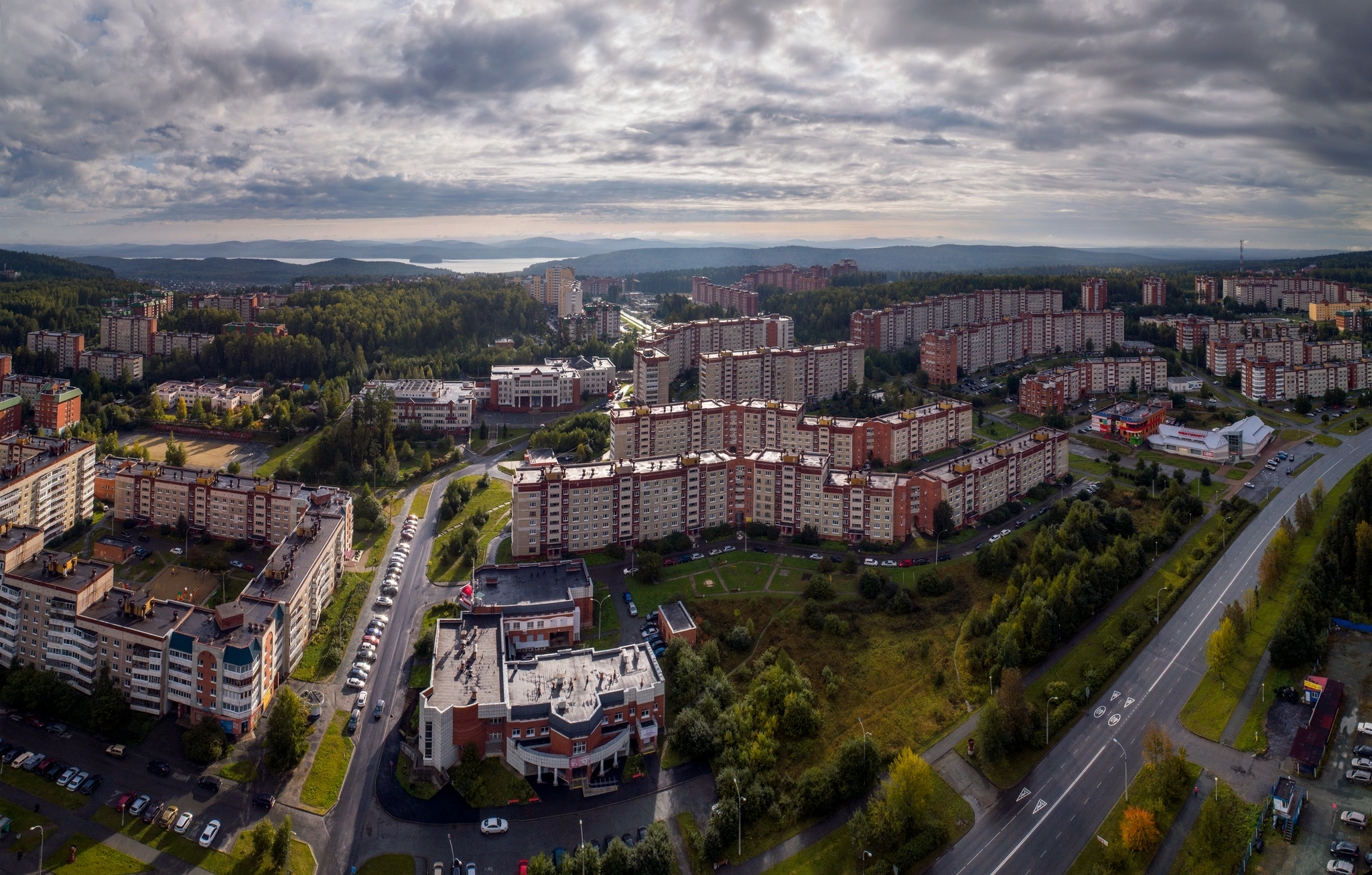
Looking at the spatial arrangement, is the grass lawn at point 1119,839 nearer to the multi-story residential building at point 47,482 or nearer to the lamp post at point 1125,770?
the lamp post at point 1125,770

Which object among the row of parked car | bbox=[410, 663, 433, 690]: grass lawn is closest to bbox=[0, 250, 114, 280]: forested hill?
the row of parked car

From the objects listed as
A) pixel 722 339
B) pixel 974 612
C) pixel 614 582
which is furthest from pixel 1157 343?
pixel 614 582

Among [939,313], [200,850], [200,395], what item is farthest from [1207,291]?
[200,850]

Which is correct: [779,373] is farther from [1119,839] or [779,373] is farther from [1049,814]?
[1119,839]

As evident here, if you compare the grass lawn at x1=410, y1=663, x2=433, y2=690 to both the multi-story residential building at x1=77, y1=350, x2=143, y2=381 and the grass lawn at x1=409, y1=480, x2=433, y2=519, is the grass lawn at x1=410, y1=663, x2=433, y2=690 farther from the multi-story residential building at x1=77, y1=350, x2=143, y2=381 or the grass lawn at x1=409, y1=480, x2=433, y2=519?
the multi-story residential building at x1=77, y1=350, x2=143, y2=381

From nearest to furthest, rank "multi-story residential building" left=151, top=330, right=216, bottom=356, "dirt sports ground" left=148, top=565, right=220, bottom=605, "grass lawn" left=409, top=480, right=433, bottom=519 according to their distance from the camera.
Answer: "dirt sports ground" left=148, top=565, right=220, bottom=605 < "grass lawn" left=409, top=480, right=433, bottom=519 < "multi-story residential building" left=151, top=330, right=216, bottom=356

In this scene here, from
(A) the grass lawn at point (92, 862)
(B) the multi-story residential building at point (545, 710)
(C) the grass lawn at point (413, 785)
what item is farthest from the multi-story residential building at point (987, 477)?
(A) the grass lawn at point (92, 862)

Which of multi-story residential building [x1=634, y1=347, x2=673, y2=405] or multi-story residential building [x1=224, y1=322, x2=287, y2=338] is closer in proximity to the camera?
multi-story residential building [x1=634, y1=347, x2=673, y2=405]

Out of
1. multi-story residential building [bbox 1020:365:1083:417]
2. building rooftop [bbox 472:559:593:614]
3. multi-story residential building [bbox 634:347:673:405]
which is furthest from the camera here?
multi-story residential building [bbox 634:347:673:405]
